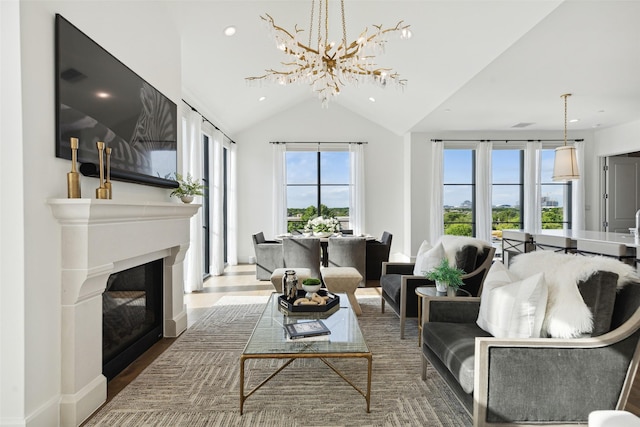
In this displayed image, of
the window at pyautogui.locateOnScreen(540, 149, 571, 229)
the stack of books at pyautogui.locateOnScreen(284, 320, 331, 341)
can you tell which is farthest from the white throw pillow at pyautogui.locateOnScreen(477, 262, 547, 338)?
the window at pyautogui.locateOnScreen(540, 149, 571, 229)

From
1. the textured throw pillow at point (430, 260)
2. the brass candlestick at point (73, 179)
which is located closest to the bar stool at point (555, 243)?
the textured throw pillow at point (430, 260)

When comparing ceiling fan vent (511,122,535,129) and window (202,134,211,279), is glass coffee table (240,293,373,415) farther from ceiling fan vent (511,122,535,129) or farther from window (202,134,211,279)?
ceiling fan vent (511,122,535,129)

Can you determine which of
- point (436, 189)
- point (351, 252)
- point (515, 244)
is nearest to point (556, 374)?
point (351, 252)

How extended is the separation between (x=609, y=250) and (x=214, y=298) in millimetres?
4820

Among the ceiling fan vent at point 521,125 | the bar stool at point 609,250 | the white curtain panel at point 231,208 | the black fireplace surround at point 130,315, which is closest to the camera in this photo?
the black fireplace surround at point 130,315

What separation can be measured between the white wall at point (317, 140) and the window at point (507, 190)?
1.98 metres

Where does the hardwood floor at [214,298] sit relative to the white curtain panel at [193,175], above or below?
below

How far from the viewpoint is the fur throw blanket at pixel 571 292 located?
193 centimetres

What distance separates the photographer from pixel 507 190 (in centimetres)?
830

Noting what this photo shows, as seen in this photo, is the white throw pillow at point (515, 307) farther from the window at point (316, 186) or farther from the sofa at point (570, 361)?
the window at point (316, 186)

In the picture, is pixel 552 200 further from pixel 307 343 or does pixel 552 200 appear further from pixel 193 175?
pixel 307 343

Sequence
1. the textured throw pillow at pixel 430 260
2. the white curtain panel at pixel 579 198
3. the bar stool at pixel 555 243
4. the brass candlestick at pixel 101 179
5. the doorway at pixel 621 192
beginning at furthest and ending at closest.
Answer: the white curtain panel at pixel 579 198 < the doorway at pixel 621 192 < the bar stool at pixel 555 243 < the textured throw pillow at pixel 430 260 < the brass candlestick at pixel 101 179

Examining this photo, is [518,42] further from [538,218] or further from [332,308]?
[538,218]

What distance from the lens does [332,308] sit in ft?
10.3
